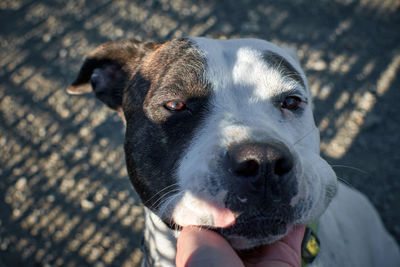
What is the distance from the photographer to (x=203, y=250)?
5.04 feet

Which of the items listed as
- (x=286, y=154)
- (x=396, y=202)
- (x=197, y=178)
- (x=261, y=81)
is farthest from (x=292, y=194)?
(x=396, y=202)

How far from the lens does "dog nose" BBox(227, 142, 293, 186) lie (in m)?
1.45

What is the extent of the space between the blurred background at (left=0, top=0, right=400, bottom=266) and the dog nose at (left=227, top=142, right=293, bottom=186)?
212 cm

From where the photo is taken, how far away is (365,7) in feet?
18.1

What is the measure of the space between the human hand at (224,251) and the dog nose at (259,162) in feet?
1.21

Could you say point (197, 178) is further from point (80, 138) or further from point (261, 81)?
point (80, 138)

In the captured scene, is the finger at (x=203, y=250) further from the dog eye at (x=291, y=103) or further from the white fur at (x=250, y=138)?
the dog eye at (x=291, y=103)

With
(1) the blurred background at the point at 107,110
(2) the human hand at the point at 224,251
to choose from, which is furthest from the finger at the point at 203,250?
(1) the blurred background at the point at 107,110

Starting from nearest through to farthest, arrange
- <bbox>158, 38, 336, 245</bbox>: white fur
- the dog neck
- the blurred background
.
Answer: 1. <bbox>158, 38, 336, 245</bbox>: white fur
2. the dog neck
3. the blurred background

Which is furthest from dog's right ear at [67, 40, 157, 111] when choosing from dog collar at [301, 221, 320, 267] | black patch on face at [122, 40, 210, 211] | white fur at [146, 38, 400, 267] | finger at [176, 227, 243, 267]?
dog collar at [301, 221, 320, 267]

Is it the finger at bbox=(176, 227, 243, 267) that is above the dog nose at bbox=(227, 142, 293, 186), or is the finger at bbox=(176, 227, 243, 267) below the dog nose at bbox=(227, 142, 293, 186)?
below

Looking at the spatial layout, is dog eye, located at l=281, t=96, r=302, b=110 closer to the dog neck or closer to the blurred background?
the dog neck

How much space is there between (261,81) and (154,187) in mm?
928

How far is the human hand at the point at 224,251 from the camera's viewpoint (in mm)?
1508
